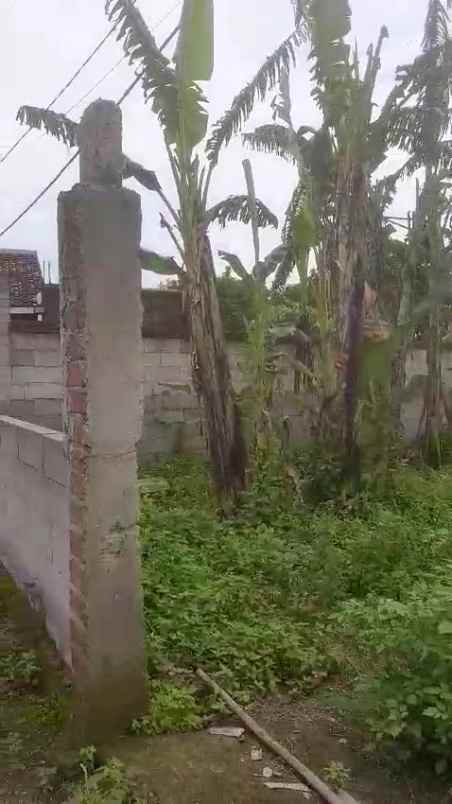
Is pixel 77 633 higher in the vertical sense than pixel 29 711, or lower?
higher

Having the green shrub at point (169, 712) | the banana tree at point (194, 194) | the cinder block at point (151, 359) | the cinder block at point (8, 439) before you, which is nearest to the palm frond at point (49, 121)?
the banana tree at point (194, 194)

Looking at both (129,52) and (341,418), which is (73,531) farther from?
(129,52)

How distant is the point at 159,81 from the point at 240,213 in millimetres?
2833

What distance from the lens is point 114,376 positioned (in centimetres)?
301

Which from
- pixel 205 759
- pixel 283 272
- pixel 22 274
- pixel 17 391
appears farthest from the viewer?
pixel 22 274

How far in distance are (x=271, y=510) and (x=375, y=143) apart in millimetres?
3867

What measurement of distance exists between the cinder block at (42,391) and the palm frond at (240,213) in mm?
2794

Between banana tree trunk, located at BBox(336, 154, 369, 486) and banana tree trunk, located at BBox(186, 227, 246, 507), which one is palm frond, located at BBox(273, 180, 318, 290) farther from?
banana tree trunk, located at BBox(186, 227, 246, 507)

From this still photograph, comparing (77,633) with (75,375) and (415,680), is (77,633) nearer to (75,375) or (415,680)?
(75,375)

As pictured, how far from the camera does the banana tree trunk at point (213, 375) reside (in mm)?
6445

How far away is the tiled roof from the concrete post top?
41.6ft

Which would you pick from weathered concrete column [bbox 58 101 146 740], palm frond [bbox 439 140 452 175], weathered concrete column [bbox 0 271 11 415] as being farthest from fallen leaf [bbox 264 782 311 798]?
palm frond [bbox 439 140 452 175]

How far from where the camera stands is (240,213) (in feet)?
29.1

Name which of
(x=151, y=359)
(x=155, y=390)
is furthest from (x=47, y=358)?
(x=155, y=390)
